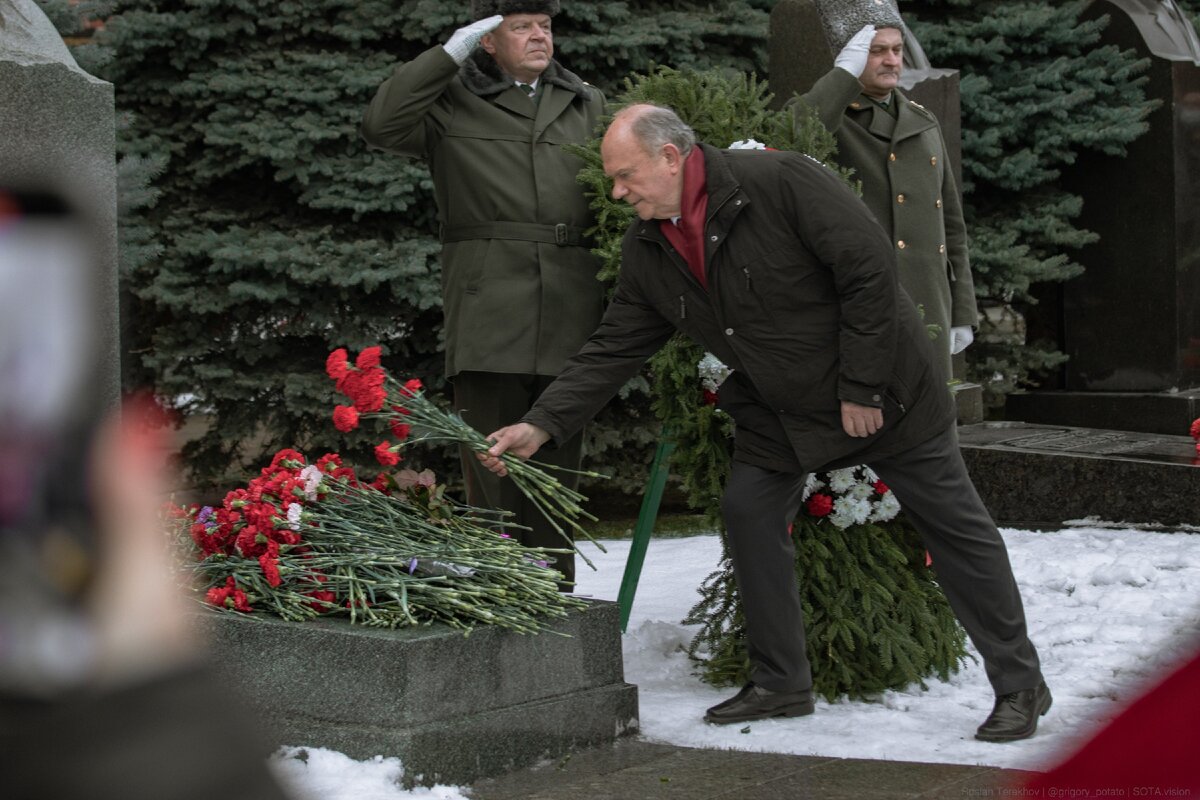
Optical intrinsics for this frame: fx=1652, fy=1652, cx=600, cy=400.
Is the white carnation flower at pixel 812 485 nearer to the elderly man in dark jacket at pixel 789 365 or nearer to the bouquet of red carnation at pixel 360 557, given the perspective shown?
the elderly man in dark jacket at pixel 789 365

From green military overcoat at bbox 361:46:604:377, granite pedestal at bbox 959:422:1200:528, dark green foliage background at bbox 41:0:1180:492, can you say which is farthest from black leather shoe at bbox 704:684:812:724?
dark green foliage background at bbox 41:0:1180:492

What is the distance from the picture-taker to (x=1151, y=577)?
261 inches

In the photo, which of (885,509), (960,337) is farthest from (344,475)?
(960,337)

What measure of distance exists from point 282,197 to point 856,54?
4.91 m

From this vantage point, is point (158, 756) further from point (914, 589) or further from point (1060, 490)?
point (1060, 490)

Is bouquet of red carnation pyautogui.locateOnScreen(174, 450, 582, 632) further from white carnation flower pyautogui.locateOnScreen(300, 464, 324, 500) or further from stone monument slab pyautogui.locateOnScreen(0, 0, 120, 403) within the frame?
stone monument slab pyautogui.locateOnScreen(0, 0, 120, 403)

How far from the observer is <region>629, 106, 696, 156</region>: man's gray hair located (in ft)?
14.8

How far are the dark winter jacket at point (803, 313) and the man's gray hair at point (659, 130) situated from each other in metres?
0.07

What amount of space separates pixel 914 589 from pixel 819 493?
0.44 metres

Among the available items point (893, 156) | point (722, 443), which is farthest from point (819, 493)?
point (893, 156)

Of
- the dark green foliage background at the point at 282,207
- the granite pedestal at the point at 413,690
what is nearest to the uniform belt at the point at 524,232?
the granite pedestal at the point at 413,690

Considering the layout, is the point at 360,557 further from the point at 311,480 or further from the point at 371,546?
the point at 311,480

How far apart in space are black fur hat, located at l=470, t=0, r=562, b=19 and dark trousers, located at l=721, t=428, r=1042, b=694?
62.7 inches

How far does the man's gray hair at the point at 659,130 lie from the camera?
4500 mm
